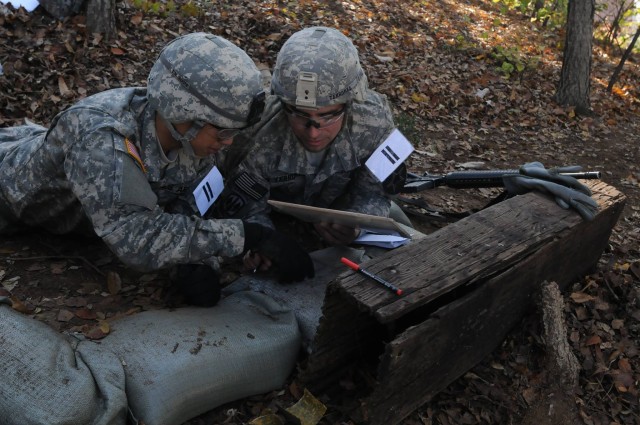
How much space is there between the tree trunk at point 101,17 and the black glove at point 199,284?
356cm

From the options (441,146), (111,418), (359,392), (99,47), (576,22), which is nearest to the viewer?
(111,418)

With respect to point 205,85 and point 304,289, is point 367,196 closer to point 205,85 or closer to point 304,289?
point 304,289

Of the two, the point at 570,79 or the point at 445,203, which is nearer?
the point at 445,203

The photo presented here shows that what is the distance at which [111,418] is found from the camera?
7.47 feet

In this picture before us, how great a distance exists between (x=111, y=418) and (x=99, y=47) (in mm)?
4251

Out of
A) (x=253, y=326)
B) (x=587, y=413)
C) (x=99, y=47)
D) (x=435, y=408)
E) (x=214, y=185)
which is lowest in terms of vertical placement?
(x=587, y=413)

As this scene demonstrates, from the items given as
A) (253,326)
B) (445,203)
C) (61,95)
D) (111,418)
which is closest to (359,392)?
(253,326)

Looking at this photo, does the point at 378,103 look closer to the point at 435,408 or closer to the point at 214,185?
the point at 214,185

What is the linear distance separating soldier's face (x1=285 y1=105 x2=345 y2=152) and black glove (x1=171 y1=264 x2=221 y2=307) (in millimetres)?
888

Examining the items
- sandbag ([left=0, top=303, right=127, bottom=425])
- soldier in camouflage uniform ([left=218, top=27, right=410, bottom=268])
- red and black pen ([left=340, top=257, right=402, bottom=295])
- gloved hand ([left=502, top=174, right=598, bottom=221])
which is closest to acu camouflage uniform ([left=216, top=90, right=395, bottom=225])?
soldier in camouflage uniform ([left=218, top=27, right=410, bottom=268])

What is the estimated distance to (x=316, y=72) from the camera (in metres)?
3.05

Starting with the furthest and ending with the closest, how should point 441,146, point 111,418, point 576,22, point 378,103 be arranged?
point 576,22
point 441,146
point 378,103
point 111,418

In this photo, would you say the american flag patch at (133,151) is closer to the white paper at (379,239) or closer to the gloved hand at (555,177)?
the white paper at (379,239)

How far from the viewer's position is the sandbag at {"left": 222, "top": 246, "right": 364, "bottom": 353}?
120 inches
